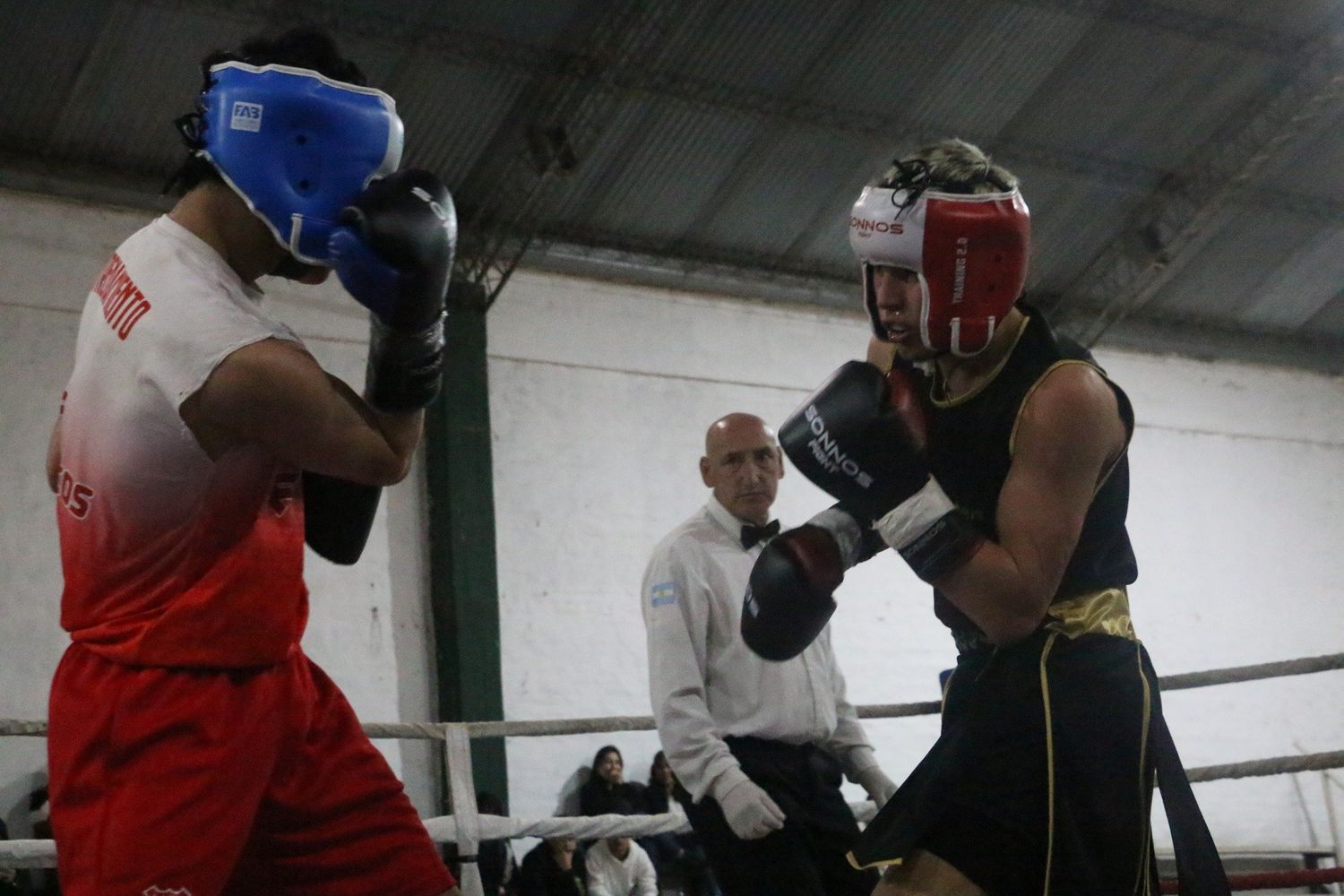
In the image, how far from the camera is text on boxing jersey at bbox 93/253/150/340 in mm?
1710

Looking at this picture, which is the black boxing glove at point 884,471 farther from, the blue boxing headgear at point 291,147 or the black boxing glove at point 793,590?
the blue boxing headgear at point 291,147

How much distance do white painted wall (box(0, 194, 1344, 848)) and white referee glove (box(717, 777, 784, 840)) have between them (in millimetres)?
4147

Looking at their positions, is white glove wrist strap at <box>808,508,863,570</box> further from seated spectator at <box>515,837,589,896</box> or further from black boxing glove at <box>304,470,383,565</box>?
seated spectator at <box>515,837,589,896</box>

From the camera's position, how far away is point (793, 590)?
2033mm

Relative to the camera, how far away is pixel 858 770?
3490mm

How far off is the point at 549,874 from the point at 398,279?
5144mm

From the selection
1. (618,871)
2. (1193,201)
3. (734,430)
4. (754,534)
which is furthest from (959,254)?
(1193,201)

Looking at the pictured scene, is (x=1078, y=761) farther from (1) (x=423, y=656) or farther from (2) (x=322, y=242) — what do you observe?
(1) (x=423, y=656)

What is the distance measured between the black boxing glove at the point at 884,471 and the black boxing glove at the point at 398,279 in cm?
56

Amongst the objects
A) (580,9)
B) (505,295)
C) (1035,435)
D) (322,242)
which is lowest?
(1035,435)

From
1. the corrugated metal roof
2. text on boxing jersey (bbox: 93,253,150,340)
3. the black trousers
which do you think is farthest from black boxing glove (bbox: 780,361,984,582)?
the corrugated metal roof

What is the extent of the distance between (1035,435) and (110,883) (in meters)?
1.24

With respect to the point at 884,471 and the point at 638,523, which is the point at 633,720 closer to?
the point at 884,471

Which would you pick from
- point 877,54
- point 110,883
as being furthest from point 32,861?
point 877,54
